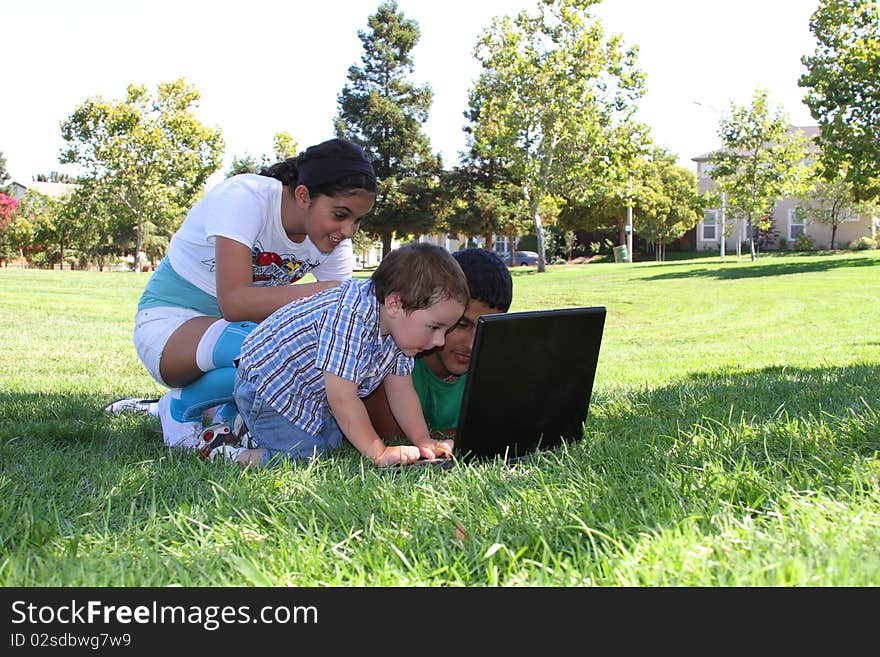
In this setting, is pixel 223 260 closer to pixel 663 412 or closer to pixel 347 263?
pixel 347 263

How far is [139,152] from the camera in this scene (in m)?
39.8

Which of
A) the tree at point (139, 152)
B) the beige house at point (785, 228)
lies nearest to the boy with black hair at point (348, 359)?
the tree at point (139, 152)

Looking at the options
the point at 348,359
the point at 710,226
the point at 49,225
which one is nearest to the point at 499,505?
the point at 348,359

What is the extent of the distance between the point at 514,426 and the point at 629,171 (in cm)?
3292

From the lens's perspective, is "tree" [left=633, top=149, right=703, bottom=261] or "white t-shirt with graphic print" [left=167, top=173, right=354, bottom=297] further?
"tree" [left=633, top=149, right=703, bottom=261]

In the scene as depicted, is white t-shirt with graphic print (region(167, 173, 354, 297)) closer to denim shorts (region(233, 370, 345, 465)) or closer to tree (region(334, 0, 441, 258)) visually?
denim shorts (region(233, 370, 345, 465))

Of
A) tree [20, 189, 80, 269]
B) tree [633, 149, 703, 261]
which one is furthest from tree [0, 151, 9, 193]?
tree [633, 149, 703, 261]

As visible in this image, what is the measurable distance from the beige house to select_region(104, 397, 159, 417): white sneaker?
157 feet

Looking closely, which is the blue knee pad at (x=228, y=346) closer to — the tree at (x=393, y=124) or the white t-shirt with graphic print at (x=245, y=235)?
the white t-shirt with graphic print at (x=245, y=235)

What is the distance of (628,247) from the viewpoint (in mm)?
46156

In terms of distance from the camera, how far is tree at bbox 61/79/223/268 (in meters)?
39.4

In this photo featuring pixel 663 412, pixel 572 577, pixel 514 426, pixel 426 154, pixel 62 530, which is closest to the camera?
pixel 572 577

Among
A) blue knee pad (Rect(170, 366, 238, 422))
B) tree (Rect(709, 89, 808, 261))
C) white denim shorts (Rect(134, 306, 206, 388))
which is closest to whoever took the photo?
blue knee pad (Rect(170, 366, 238, 422))
